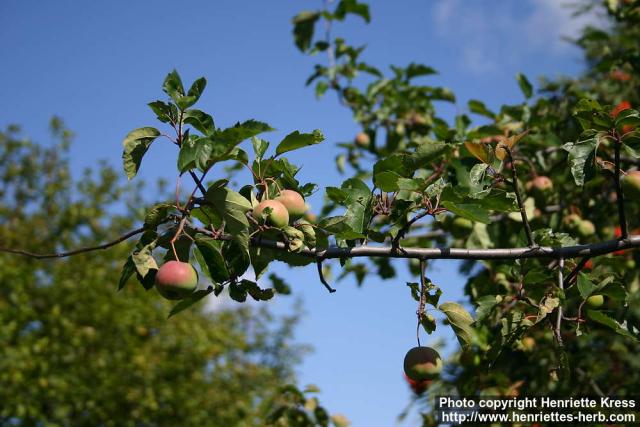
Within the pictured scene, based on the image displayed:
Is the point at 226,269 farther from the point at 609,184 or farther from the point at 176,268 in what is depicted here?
the point at 609,184

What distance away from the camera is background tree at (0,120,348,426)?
10.5 m

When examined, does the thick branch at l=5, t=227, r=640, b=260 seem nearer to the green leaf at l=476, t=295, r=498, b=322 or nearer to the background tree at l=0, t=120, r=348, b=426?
the green leaf at l=476, t=295, r=498, b=322

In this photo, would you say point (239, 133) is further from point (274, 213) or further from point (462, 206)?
point (462, 206)

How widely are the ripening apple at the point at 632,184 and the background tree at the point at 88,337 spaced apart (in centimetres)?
945

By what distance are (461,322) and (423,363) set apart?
0.64 feet

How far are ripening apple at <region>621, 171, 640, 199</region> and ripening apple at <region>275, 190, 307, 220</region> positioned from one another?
3.20ft

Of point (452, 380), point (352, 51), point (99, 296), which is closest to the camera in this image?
point (452, 380)

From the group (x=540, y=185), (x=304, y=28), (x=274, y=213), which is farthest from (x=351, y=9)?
(x=274, y=213)

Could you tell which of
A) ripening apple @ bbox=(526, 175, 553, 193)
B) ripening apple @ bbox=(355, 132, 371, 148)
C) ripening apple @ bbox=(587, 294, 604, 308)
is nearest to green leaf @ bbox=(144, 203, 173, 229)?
ripening apple @ bbox=(587, 294, 604, 308)

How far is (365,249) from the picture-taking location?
1.77 metres

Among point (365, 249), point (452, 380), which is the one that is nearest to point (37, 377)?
point (452, 380)

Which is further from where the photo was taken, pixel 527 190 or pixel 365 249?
pixel 527 190

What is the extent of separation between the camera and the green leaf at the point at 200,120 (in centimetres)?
176

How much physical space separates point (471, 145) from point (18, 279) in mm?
10220
